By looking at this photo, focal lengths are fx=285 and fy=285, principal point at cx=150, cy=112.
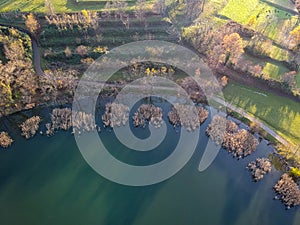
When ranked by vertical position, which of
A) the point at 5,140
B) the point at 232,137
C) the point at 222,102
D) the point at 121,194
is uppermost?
the point at 5,140

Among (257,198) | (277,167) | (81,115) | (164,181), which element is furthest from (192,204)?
(81,115)

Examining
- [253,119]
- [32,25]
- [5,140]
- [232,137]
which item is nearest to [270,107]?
[253,119]

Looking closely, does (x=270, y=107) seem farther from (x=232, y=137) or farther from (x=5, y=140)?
(x=5, y=140)

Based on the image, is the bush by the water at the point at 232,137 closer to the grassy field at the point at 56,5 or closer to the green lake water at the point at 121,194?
the green lake water at the point at 121,194

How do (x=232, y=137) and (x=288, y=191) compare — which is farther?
(x=232, y=137)

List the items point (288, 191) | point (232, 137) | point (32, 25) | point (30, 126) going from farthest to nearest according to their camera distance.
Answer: point (32, 25) < point (232, 137) < point (30, 126) < point (288, 191)

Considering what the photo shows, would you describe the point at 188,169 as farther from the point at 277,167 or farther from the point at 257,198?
the point at 277,167

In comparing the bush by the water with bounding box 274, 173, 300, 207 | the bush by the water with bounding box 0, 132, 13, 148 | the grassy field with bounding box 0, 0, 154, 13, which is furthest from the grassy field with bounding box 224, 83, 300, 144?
the bush by the water with bounding box 0, 132, 13, 148

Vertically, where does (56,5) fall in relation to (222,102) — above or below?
above

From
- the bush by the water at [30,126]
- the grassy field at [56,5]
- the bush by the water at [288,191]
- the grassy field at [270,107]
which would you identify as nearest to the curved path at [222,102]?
the grassy field at [270,107]
